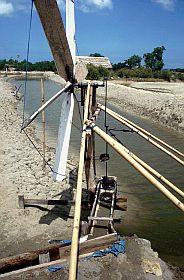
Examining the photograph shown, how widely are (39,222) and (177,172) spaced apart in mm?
9028

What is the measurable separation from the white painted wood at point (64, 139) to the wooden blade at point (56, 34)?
0.73 metres

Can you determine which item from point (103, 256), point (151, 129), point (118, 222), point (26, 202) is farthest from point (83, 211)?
point (151, 129)

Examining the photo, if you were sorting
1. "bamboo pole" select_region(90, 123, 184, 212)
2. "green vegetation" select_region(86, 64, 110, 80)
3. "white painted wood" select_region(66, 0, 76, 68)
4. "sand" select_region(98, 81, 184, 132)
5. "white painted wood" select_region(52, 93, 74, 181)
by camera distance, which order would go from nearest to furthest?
"bamboo pole" select_region(90, 123, 184, 212)
"white painted wood" select_region(52, 93, 74, 181)
"white painted wood" select_region(66, 0, 76, 68)
"green vegetation" select_region(86, 64, 110, 80)
"sand" select_region(98, 81, 184, 132)

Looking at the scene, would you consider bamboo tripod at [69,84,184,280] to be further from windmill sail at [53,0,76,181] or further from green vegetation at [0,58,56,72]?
green vegetation at [0,58,56,72]

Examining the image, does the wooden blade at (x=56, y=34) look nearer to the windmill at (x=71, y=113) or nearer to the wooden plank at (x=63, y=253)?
the windmill at (x=71, y=113)

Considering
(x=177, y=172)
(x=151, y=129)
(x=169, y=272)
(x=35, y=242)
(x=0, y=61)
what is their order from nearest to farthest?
(x=169, y=272)
(x=35, y=242)
(x=177, y=172)
(x=151, y=129)
(x=0, y=61)

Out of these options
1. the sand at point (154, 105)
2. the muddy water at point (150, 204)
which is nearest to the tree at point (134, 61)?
the sand at point (154, 105)

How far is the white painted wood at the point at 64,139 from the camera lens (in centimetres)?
780

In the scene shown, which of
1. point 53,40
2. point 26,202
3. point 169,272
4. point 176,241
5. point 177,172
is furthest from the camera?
point 177,172

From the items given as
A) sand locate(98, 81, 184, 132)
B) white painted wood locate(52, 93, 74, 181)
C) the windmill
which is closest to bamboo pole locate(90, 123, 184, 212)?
the windmill

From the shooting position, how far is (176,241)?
1062 cm

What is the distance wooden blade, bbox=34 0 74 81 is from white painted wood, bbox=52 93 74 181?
2.39 feet

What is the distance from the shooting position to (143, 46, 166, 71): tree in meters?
99.9

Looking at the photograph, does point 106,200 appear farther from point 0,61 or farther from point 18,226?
point 0,61
